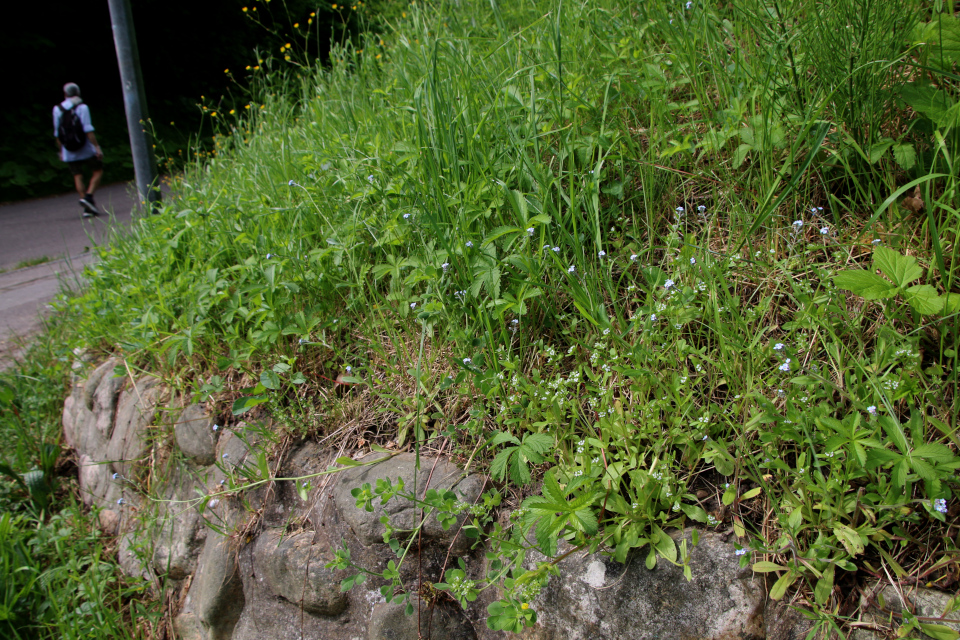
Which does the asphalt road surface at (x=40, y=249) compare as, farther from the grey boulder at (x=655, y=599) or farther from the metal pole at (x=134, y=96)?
the grey boulder at (x=655, y=599)

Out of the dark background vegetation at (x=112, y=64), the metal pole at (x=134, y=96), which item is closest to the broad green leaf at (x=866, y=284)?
the metal pole at (x=134, y=96)

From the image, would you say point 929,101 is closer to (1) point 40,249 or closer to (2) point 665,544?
(2) point 665,544

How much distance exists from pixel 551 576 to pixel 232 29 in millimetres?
15224

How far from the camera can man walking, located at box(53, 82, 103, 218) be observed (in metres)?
7.68

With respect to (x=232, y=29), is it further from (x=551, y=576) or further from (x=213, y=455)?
(x=551, y=576)

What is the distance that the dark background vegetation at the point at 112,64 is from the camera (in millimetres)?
10008

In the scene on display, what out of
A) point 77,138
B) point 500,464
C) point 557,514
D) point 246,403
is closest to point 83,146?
point 77,138

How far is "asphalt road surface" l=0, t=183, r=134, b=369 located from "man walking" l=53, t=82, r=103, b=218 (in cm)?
50

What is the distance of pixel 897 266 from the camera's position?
53.2 inches

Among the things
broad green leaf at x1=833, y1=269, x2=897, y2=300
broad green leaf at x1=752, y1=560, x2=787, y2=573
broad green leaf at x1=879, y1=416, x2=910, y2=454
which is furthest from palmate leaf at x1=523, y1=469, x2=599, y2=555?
broad green leaf at x1=833, y1=269, x2=897, y2=300

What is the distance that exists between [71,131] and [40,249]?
75.5 inches

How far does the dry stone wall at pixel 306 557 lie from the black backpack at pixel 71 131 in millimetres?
6265

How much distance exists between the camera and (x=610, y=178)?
6.86 feet

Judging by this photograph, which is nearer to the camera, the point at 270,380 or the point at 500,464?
the point at 500,464
